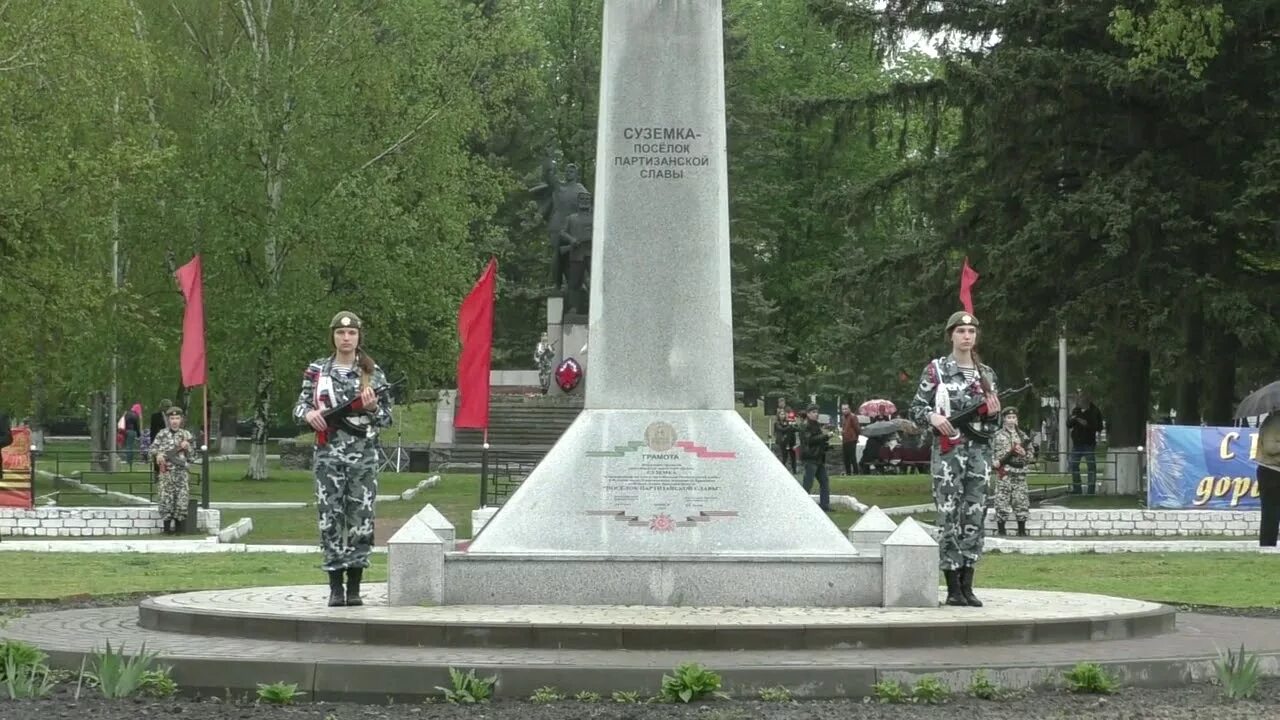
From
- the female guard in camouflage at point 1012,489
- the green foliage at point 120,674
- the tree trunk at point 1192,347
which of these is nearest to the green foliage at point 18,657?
the green foliage at point 120,674

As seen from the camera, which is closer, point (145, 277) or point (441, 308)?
point (441, 308)

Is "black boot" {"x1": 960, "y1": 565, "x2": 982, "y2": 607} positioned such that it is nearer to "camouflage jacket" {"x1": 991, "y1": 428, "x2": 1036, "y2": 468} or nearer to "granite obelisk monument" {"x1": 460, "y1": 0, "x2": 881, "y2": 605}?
"granite obelisk monument" {"x1": 460, "y1": 0, "x2": 881, "y2": 605}

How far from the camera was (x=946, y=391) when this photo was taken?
13.1 meters

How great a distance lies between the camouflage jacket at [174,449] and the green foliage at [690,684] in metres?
17.9

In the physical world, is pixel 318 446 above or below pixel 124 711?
above

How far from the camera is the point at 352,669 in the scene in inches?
400

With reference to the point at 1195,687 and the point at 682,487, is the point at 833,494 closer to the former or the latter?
the point at 682,487

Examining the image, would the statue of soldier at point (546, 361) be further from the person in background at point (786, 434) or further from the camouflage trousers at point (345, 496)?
the camouflage trousers at point (345, 496)

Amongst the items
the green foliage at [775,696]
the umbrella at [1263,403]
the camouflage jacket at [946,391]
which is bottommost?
the green foliage at [775,696]

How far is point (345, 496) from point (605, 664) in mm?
3074

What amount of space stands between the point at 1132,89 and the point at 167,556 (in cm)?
1787

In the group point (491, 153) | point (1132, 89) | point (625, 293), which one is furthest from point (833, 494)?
point (491, 153)

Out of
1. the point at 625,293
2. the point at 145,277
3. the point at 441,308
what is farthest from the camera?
the point at 145,277

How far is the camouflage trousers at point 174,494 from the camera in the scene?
2664 centimetres
